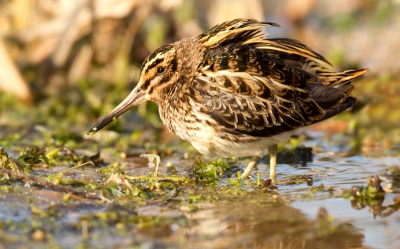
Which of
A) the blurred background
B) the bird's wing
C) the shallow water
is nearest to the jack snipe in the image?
the bird's wing

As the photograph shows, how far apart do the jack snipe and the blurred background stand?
1.84 metres

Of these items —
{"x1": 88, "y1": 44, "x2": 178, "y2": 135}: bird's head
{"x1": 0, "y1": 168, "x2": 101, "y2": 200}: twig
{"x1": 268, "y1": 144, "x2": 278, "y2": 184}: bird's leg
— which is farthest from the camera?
{"x1": 88, "y1": 44, "x2": 178, "y2": 135}: bird's head

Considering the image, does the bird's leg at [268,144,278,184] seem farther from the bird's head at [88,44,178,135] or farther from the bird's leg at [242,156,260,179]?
the bird's head at [88,44,178,135]

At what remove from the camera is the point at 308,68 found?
21.0 feet

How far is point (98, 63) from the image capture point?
35.7 ft

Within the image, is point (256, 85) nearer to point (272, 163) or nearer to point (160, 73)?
point (272, 163)

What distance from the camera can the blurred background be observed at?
28.8 feet

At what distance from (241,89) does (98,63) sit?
17.2 ft

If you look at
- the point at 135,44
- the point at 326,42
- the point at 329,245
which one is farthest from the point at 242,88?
the point at 326,42

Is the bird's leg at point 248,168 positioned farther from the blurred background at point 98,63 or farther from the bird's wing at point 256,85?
the blurred background at point 98,63

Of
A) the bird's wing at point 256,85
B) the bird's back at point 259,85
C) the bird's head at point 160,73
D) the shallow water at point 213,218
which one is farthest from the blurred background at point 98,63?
the shallow water at point 213,218

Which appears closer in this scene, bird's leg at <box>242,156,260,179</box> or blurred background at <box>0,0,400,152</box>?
bird's leg at <box>242,156,260,179</box>

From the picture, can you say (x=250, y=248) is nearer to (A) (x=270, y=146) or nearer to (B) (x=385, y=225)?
(B) (x=385, y=225)

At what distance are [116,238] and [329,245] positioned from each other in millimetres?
1393
